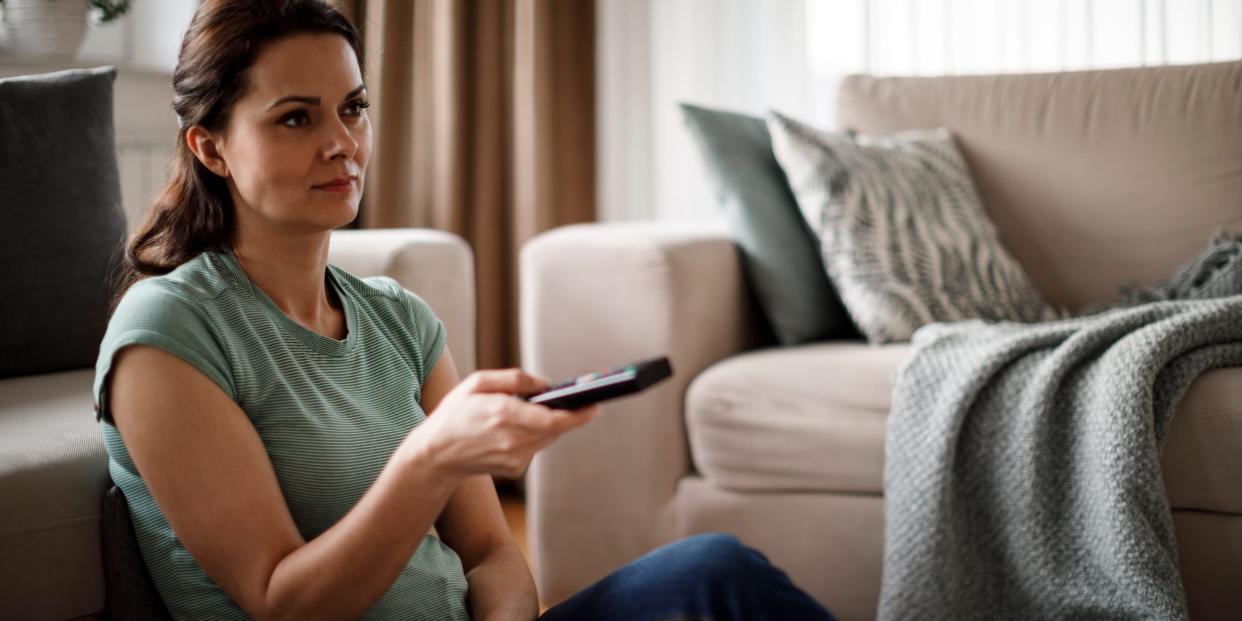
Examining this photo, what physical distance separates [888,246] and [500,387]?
1238 mm

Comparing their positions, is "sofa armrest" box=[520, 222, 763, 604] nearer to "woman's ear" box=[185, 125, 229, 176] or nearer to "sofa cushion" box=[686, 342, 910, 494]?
"sofa cushion" box=[686, 342, 910, 494]

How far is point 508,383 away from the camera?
0.79 m

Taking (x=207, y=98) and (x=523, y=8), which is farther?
(x=523, y=8)

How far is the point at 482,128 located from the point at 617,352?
1.10 m

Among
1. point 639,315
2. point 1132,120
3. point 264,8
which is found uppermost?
point 264,8

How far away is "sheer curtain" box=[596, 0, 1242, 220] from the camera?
8.27 ft

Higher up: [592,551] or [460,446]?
[460,446]

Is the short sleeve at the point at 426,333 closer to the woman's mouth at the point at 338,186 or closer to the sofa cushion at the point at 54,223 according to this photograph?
the woman's mouth at the point at 338,186

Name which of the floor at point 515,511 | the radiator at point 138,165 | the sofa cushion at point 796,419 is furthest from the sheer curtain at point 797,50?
the radiator at point 138,165

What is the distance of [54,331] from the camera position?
1.45 metres

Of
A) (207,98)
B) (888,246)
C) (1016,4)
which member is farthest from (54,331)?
(1016,4)

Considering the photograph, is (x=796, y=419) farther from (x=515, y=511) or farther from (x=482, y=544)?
(x=515, y=511)

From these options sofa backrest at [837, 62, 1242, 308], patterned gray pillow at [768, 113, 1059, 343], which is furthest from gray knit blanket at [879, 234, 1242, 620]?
sofa backrest at [837, 62, 1242, 308]

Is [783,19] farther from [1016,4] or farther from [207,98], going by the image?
[207,98]
